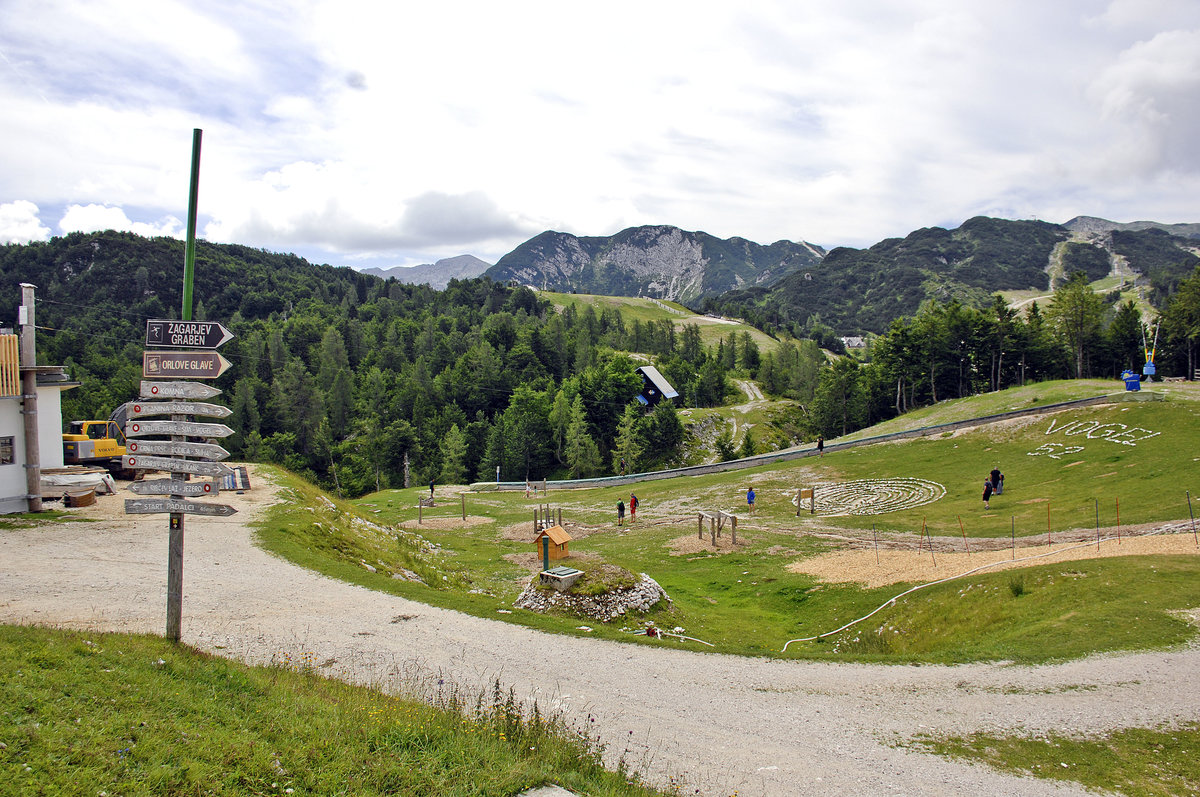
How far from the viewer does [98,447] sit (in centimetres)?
4081

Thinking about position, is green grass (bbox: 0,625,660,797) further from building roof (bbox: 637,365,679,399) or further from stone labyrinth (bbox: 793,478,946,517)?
building roof (bbox: 637,365,679,399)

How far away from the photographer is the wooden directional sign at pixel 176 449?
11.4 meters

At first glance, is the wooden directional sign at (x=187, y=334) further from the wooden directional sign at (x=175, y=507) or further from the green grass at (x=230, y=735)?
the green grass at (x=230, y=735)

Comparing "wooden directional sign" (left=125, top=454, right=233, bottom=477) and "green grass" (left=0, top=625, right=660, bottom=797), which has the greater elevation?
"wooden directional sign" (left=125, top=454, right=233, bottom=477)

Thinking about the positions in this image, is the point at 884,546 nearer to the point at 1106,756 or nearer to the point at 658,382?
the point at 1106,756

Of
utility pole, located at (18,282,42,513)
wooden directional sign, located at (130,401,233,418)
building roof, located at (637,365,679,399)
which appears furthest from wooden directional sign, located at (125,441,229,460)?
building roof, located at (637,365,679,399)

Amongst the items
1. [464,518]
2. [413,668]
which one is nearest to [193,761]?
[413,668]

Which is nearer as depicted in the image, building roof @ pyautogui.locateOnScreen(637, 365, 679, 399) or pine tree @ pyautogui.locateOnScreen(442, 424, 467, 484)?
pine tree @ pyautogui.locateOnScreen(442, 424, 467, 484)

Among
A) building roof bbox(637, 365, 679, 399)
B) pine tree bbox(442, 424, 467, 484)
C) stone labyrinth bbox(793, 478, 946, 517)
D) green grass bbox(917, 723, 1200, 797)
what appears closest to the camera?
green grass bbox(917, 723, 1200, 797)

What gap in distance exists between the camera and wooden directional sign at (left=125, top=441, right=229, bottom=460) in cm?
1139

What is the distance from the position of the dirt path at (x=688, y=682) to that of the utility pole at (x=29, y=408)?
351 inches

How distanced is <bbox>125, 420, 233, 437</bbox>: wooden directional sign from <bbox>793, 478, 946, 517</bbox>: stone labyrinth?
1512 inches

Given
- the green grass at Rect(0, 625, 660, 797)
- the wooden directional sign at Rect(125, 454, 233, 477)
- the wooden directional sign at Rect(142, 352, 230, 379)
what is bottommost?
the green grass at Rect(0, 625, 660, 797)

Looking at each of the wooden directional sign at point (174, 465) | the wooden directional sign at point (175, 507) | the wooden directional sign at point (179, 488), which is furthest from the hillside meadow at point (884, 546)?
the wooden directional sign at point (174, 465)
